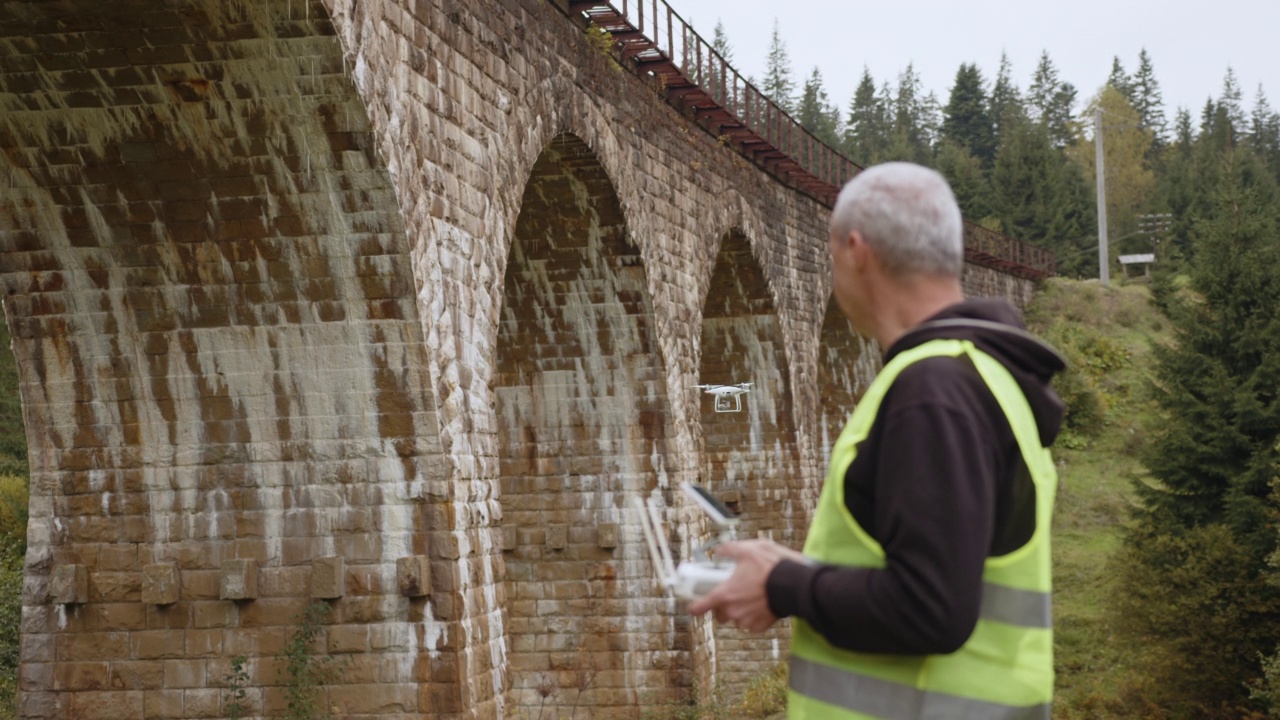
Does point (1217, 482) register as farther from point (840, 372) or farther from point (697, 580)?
point (697, 580)

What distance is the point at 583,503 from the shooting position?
1544cm

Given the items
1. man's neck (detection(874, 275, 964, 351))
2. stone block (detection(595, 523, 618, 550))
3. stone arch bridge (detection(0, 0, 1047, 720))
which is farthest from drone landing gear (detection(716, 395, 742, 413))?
man's neck (detection(874, 275, 964, 351))

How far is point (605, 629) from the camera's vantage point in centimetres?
Answer: 1550

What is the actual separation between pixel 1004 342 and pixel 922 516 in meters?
0.41

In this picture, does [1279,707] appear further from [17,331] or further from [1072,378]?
[1072,378]

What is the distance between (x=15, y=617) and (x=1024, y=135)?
58561 millimetres

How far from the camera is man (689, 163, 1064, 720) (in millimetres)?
2383

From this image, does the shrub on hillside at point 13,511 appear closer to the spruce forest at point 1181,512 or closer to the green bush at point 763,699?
the spruce forest at point 1181,512

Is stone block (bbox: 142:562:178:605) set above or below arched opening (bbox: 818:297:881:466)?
below

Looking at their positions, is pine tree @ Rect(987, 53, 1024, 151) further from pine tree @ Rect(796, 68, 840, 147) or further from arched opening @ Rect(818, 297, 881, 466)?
arched opening @ Rect(818, 297, 881, 466)

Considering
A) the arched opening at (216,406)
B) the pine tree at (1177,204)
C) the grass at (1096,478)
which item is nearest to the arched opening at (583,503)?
the arched opening at (216,406)

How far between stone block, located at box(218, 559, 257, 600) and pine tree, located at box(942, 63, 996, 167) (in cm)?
8537

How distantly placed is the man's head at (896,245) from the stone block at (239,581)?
284 inches

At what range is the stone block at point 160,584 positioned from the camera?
9.31 m
